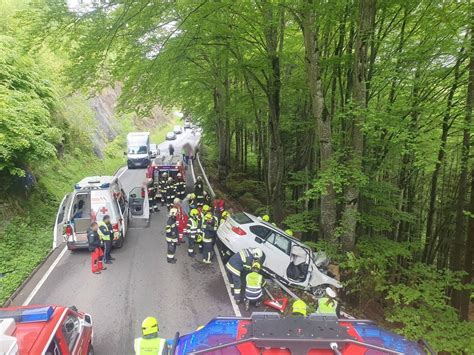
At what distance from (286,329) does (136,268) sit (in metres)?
8.01

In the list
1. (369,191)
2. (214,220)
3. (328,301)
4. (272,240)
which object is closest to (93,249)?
(214,220)

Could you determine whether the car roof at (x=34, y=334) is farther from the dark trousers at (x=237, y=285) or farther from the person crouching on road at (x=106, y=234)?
the person crouching on road at (x=106, y=234)

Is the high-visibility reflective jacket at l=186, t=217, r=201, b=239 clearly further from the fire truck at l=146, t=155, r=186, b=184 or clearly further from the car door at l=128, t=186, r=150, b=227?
the fire truck at l=146, t=155, r=186, b=184

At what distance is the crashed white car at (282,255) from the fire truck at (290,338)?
5.31 meters

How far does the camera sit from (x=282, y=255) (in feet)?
32.7

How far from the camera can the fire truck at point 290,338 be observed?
3750 mm

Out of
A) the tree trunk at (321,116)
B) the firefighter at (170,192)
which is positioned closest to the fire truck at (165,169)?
the firefighter at (170,192)

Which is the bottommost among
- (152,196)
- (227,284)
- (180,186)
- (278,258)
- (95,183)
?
(227,284)

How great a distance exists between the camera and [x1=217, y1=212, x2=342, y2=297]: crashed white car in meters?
9.96

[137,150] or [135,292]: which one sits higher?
[137,150]

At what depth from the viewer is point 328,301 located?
22.0ft

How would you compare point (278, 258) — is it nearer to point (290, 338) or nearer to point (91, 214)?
point (91, 214)

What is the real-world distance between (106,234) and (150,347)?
6664mm

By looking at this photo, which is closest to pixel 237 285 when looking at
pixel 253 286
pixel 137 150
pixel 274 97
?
pixel 253 286
